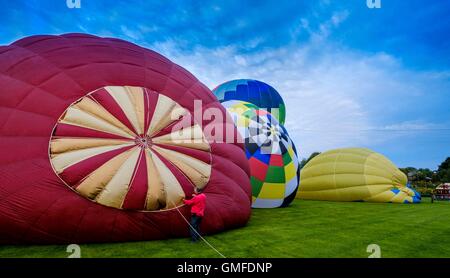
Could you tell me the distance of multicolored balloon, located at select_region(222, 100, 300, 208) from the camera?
30.2 ft

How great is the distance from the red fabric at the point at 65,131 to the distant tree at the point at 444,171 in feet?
151

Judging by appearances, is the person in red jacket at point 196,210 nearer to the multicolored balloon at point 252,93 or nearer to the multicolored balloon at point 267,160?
the multicolored balloon at point 267,160

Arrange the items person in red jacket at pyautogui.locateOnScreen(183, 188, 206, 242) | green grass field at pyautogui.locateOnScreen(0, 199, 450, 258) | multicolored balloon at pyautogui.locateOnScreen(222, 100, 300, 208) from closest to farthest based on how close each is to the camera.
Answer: green grass field at pyautogui.locateOnScreen(0, 199, 450, 258), person in red jacket at pyautogui.locateOnScreen(183, 188, 206, 242), multicolored balloon at pyautogui.locateOnScreen(222, 100, 300, 208)

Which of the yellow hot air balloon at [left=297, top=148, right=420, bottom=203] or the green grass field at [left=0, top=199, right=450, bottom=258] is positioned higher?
the yellow hot air balloon at [left=297, top=148, right=420, bottom=203]

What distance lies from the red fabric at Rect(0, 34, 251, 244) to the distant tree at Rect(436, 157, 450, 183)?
46063mm

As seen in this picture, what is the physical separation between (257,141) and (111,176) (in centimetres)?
546

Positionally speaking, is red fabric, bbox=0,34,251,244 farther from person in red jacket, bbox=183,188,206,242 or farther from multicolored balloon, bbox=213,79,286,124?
multicolored balloon, bbox=213,79,286,124

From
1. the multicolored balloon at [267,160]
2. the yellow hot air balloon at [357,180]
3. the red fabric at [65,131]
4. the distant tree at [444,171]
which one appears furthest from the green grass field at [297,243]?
the distant tree at [444,171]

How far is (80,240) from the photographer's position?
14.1 feet

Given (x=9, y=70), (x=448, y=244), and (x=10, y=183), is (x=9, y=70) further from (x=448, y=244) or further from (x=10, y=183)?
(x=448, y=244)

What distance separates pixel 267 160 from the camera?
9.30m

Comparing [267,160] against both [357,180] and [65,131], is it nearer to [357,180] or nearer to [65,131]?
[65,131]

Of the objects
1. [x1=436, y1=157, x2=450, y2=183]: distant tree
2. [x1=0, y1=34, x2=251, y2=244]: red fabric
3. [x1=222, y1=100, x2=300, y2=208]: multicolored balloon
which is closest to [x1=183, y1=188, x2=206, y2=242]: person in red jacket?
[x1=0, y1=34, x2=251, y2=244]: red fabric

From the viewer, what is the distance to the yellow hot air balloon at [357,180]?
1361 centimetres
